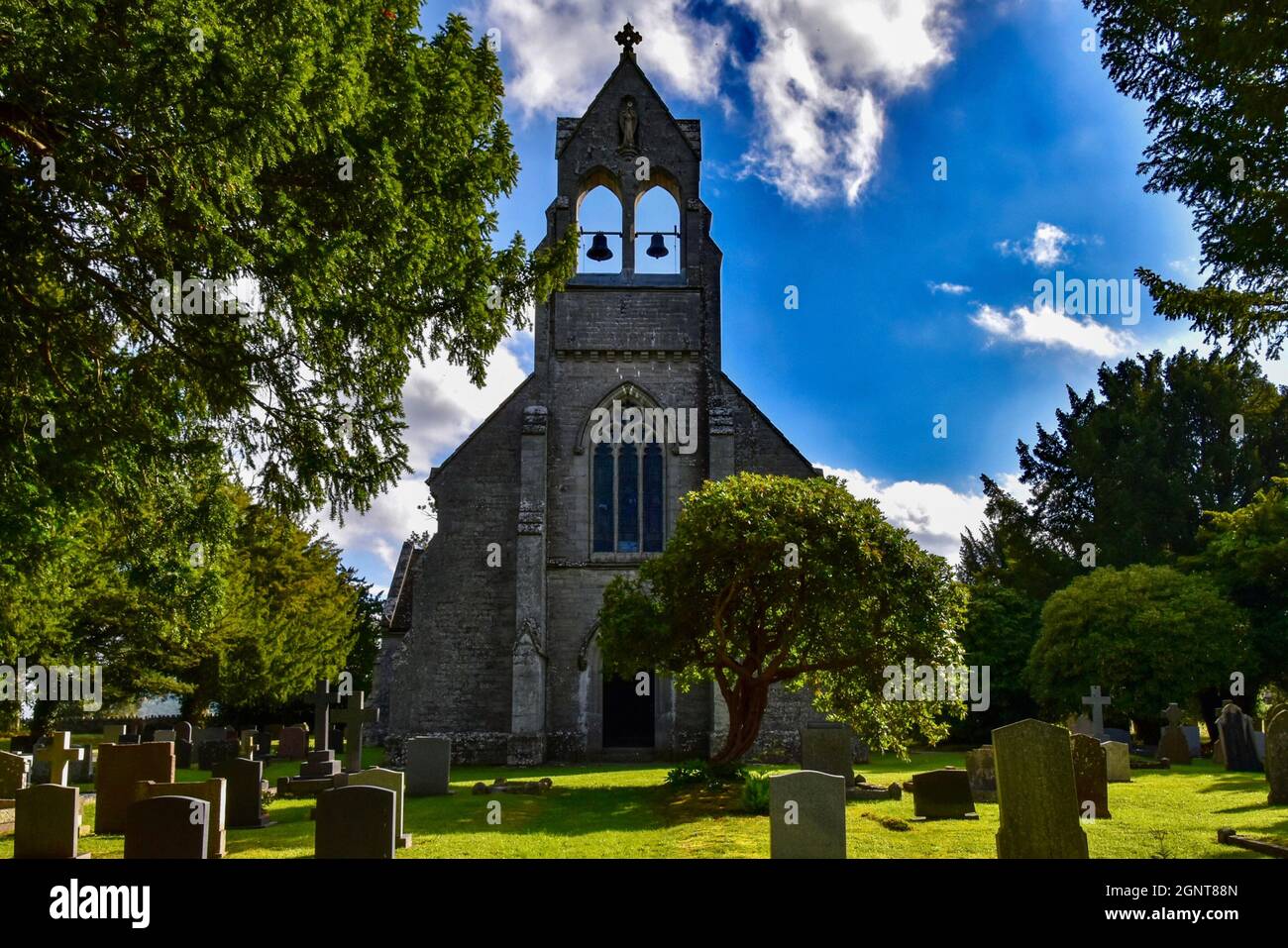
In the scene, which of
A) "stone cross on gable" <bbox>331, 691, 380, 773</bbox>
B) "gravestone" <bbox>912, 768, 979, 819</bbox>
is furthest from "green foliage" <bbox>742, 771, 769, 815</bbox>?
"stone cross on gable" <bbox>331, 691, 380, 773</bbox>

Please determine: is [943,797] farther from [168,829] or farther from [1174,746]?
[1174,746]

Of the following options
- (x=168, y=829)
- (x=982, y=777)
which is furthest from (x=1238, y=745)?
(x=168, y=829)

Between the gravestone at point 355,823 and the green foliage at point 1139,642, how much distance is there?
21.9 metres

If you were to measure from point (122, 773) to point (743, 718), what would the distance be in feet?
30.8

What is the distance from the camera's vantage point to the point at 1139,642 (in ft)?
79.3

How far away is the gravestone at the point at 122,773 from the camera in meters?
12.0

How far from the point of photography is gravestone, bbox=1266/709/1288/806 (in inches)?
473

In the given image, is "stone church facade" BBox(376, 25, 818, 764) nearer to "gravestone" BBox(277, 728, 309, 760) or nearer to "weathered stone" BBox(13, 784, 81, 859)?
"gravestone" BBox(277, 728, 309, 760)

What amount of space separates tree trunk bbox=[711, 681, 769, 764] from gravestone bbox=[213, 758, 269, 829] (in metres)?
7.12

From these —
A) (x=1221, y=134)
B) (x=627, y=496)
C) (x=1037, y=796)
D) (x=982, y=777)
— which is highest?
(x=1221, y=134)

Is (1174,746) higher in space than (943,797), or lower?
lower

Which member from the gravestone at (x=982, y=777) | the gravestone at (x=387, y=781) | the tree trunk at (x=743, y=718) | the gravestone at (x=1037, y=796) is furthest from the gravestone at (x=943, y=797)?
the gravestone at (x=387, y=781)
